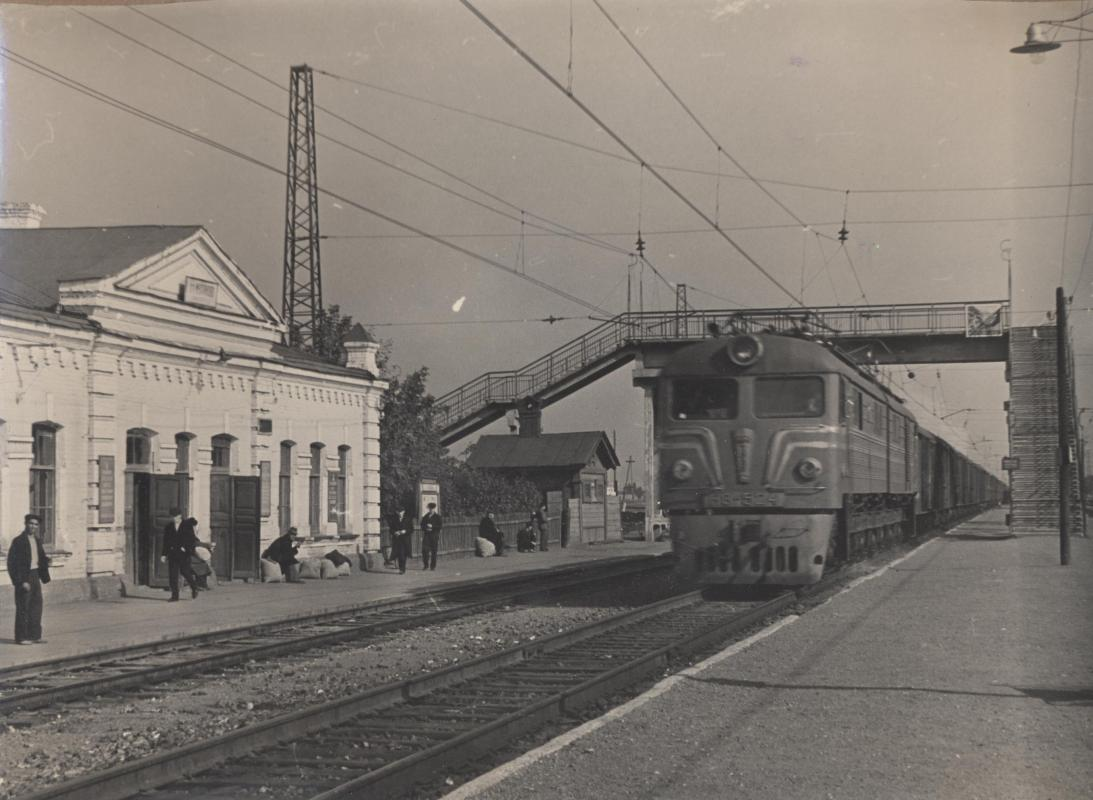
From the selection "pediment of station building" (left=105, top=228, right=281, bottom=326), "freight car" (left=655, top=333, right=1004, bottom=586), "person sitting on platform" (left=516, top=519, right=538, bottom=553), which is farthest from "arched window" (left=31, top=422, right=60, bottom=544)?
"person sitting on platform" (left=516, top=519, right=538, bottom=553)

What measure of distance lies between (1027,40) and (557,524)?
102ft

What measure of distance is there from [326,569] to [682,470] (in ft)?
31.6

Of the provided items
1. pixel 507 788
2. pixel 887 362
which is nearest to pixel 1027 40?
pixel 507 788

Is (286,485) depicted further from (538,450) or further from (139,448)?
(538,450)

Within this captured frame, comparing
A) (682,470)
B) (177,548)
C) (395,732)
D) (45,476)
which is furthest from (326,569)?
(395,732)

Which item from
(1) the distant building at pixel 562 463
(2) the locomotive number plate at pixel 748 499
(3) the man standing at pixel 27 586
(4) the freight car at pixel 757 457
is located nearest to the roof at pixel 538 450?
(1) the distant building at pixel 562 463

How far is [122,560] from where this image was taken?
72.3ft

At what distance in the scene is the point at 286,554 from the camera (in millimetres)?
25625

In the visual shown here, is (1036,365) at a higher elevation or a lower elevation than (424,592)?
higher

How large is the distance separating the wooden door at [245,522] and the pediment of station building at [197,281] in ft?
10.5

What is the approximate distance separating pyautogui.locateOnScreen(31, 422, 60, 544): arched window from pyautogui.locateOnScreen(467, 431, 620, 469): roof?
2849cm

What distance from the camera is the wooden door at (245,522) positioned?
25203 mm

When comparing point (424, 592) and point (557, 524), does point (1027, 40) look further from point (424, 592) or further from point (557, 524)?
point (557, 524)

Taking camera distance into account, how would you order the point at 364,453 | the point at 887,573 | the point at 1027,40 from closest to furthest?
the point at 1027,40 → the point at 887,573 → the point at 364,453
